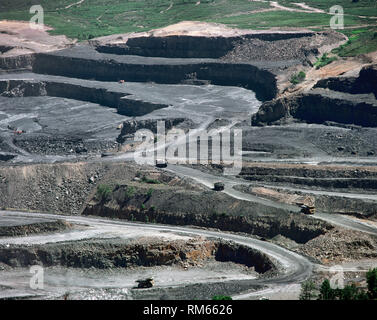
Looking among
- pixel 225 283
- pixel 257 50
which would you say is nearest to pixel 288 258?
pixel 225 283

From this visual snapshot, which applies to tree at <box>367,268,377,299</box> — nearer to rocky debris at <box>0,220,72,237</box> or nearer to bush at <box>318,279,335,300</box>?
bush at <box>318,279,335,300</box>

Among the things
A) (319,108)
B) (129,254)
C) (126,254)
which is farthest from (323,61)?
(126,254)

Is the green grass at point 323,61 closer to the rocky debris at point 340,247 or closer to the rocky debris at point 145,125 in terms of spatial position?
the rocky debris at point 145,125

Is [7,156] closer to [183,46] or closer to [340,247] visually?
[183,46]

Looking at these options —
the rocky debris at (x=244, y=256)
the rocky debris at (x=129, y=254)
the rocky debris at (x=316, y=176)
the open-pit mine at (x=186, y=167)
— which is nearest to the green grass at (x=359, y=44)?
the open-pit mine at (x=186, y=167)

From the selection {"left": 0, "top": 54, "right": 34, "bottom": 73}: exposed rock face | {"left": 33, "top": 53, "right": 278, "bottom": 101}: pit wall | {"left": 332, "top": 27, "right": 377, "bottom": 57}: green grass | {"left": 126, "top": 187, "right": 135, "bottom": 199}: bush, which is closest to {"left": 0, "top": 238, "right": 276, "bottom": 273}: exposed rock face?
{"left": 126, "top": 187, "right": 135, "bottom": 199}: bush

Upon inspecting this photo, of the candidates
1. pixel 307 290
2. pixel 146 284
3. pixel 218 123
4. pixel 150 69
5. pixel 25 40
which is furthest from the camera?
pixel 25 40
